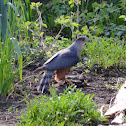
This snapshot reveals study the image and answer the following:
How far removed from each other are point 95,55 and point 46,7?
360 cm

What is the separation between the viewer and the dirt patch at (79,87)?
3511 mm

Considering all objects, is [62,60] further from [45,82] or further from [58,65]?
[45,82]

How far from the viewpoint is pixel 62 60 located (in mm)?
4707

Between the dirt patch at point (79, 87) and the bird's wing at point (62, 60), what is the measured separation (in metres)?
0.30

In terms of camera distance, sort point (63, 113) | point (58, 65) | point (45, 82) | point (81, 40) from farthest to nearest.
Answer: point (81, 40) → point (58, 65) → point (45, 82) → point (63, 113)

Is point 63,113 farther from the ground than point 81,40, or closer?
closer

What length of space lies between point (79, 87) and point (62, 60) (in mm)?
551

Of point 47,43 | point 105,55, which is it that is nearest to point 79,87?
point 105,55

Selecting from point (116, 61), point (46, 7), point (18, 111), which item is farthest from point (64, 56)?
point (46, 7)

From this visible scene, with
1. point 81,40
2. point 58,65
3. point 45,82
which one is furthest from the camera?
point 81,40

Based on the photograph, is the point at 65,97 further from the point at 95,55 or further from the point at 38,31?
the point at 38,31

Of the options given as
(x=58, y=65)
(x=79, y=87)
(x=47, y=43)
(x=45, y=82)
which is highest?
(x=47, y=43)

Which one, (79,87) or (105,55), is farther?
(105,55)

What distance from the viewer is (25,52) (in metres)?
5.44
